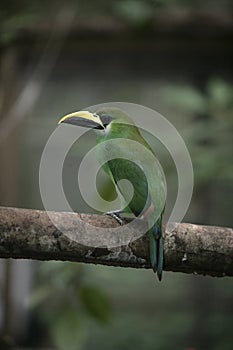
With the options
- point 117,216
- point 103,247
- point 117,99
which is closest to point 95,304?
point 117,216

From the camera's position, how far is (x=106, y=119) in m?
2.26

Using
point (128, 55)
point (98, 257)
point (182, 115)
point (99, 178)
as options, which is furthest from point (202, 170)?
point (98, 257)

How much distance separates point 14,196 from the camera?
11.4ft

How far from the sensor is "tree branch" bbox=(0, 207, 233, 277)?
76.0 inches

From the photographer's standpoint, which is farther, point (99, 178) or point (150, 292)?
point (150, 292)

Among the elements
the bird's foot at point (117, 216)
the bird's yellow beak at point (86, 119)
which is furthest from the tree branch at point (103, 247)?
the bird's yellow beak at point (86, 119)

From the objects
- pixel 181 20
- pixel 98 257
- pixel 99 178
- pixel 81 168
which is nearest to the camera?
pixel 98 257

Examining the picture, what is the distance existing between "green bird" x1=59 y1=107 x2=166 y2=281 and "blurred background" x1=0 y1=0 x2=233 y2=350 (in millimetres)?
924

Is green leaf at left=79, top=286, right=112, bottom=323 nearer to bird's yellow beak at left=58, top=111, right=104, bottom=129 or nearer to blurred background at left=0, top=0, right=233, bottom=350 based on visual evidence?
blurred background at left=0, top=0, right=233, bottom=350

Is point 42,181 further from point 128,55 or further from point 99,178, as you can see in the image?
point 128,55

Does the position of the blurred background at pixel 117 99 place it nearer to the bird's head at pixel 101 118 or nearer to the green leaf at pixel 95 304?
the green leaf at pixel 95 304

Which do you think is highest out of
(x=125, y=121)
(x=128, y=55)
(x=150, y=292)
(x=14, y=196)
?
(x=128, y=55)

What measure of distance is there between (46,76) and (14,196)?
0.57 m

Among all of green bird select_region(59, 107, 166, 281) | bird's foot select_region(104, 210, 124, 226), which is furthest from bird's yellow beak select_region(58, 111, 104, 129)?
bird's foot select_region(104, 210, 124, 226)
